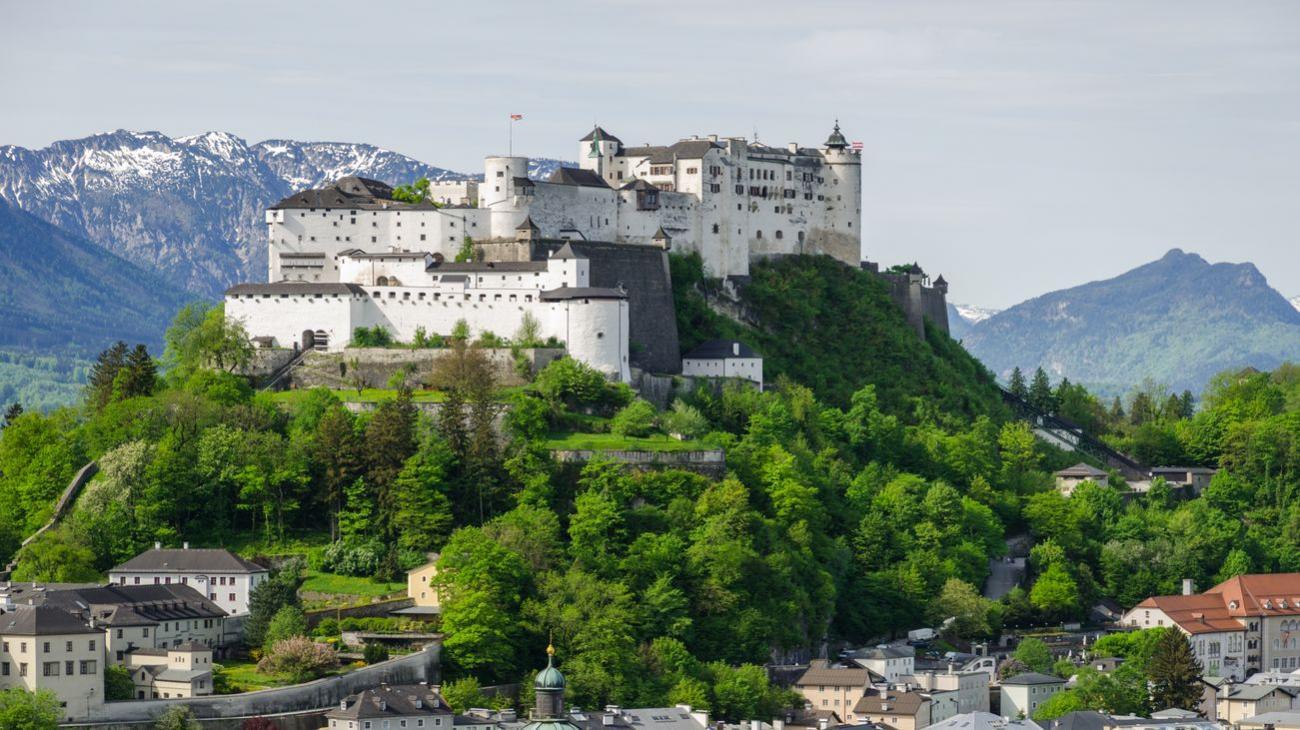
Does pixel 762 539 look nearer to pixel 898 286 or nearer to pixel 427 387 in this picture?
pixel 427 387

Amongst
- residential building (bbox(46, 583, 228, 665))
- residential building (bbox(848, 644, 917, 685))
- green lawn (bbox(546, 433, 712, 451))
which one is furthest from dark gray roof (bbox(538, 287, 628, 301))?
residential building (bbox(46, 583, 228, 665))

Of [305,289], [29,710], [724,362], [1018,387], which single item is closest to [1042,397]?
[1018,387]

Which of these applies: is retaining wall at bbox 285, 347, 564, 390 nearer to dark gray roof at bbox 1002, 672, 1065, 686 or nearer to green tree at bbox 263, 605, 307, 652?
green tree at bbox 263, 605, 307, 652

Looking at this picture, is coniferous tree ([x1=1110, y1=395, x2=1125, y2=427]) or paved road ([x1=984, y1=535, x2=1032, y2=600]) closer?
paved road ([x1=984, y1=535, x2=1032, y2=600])

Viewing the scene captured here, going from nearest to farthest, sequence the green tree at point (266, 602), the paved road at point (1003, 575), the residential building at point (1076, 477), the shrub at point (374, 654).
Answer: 1. the shrub at point (374, 654)
2. the green tree at point (266, 602)
3. the paved road at point (1003, 575)
4. the residential building at point (1076, 477)

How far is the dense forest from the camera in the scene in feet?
249

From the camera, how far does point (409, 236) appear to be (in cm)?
9444

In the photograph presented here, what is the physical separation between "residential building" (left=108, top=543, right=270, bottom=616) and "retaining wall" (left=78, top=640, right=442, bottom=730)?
6496 millimetres

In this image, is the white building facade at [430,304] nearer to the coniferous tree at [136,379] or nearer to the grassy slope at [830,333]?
the coniferous tree at [136,379]

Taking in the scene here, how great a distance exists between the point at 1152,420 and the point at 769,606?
55.8m

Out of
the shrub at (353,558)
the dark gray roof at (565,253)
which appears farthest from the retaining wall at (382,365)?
the shrub at (353,558)

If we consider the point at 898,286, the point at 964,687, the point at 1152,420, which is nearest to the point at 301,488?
the point at 964,687

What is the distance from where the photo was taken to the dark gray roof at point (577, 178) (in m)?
98.5

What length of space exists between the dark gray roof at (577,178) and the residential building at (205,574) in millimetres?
27883
